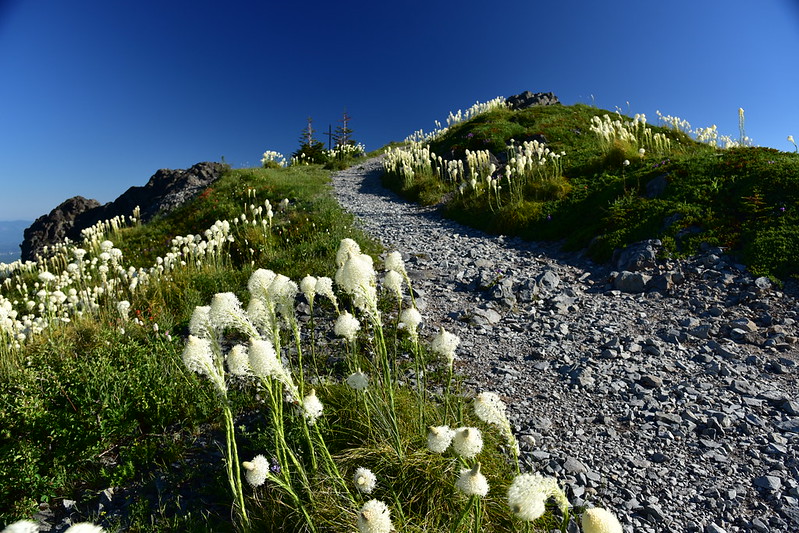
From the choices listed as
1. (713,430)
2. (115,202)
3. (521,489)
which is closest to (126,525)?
(521,489)

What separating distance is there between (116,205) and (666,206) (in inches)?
1292

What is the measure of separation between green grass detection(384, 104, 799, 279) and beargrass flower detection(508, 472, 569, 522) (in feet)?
25.4

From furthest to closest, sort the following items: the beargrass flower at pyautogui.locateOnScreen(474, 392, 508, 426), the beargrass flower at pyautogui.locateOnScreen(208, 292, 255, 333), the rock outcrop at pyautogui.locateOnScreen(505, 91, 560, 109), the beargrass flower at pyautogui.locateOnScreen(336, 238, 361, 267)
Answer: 1. the rock outcrop at pyautogui.locateOnScreen(505, 91, 560, 109)
2. the beargrass flower at pyautogui.locateOnScreen(336, 238, 361, 267)
3. the beargrass flower at pyautogui.locateOnScreen(208, 292, 255, 333)
4. the beargrass flower at pyautogui.locateOnScreen(474, 392, 508, 426)

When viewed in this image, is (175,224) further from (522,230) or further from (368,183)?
(522,230)

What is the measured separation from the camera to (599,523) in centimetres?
152

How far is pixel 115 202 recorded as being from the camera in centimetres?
2959

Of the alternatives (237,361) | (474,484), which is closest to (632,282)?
(474,484)

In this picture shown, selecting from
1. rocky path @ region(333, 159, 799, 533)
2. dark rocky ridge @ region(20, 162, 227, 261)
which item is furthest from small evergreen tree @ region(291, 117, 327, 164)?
rocky path @ region(333, 159, 799, 533)

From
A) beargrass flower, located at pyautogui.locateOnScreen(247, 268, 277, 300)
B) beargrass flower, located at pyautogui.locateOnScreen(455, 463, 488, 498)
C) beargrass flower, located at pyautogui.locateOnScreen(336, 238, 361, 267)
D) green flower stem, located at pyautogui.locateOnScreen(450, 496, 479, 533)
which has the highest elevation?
beargrass flower, located at pyautogui.locateOnScreen(336, 238, 361, 267)

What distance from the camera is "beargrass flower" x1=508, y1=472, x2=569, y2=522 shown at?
1.67m

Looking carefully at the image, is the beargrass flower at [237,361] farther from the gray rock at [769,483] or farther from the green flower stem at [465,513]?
the gray rock at [769,483]

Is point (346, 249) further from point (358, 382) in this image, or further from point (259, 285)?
point (358, 382)

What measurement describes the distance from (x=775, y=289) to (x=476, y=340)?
5078 mm

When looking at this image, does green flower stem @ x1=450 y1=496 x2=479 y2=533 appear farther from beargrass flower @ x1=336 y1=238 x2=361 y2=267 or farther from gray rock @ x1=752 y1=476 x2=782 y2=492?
gray rock @ x1=752 y1=476 x2=782 y2=492
